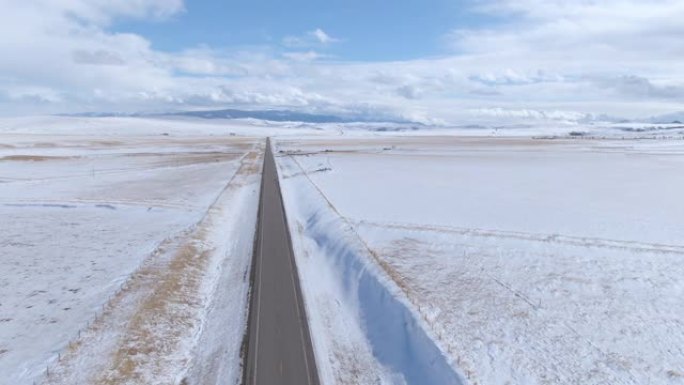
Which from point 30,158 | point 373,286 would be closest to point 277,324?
point 373,286

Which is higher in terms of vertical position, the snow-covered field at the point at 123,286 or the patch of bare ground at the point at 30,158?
the patch of bare ground at the point at 30,158

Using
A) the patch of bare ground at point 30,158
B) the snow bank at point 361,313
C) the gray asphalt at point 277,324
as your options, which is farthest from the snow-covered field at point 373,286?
the patch of bare ground at point 30,158

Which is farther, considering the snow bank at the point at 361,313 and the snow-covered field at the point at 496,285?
the snow-covered field at the point at 496,285

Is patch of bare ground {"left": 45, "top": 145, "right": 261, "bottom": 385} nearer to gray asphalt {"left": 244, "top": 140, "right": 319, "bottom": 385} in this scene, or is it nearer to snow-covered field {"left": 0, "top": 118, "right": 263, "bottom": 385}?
snow-covered field {"left": 0, "top": 118, "right": 263, "bottom": 385}

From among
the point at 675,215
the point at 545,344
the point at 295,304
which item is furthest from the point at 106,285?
the point at 675,215

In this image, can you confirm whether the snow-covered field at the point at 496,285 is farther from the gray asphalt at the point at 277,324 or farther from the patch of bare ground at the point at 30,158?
the patch of bare ground at the point at 30,158

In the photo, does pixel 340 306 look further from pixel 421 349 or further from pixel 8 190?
pixel 8 190
